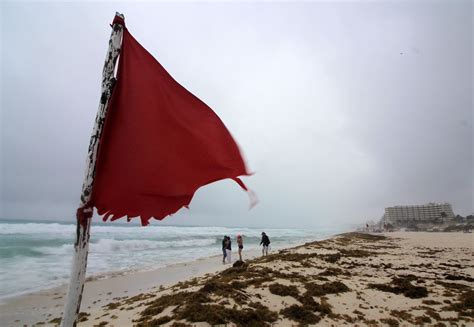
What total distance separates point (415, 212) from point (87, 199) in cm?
18278

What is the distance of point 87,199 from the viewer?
2.05m

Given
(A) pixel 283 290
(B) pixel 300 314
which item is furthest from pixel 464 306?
(A) pixel 283 290

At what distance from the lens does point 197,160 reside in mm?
2357

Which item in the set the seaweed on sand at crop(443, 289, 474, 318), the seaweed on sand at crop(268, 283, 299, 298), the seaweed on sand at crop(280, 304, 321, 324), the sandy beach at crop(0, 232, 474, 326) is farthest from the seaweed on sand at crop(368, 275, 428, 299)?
the seaweed on sand at crop(280, 304, 321, 324)

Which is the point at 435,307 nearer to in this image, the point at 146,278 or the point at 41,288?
the point at 146,278

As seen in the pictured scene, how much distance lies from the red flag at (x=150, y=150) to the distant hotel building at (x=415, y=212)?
521 ft

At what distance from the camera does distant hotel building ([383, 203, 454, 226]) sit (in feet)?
479

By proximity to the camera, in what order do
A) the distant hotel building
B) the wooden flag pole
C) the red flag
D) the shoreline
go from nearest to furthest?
the wooden flag pole, the red flag, the shoreline, the distant hotel building

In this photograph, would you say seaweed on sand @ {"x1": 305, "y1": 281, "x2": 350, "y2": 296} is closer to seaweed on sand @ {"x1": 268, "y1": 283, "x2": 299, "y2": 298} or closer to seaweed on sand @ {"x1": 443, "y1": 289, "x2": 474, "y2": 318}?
seaweed on sand @ {"x1": 268, "y1": 283, "x2": 299, "y2": 298}

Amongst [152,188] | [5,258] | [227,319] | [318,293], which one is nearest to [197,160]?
[152,188]

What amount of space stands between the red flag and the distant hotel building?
521 ft

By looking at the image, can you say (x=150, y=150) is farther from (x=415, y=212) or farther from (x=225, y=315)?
(x=415, y=212)

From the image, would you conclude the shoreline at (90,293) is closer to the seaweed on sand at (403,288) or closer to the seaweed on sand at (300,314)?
the seaweed on sand at (300,314)

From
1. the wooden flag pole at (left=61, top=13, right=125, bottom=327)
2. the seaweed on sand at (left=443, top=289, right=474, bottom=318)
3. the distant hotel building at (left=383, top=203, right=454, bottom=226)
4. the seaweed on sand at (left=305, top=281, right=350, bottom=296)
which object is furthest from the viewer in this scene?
the distant hotel building at (left=383, top=203, right=454, bottom=226)
